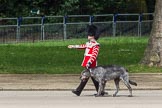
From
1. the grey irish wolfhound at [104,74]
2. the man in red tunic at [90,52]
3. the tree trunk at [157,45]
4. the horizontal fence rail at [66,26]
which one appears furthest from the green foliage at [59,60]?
the horizontal fence rail at [66,26]

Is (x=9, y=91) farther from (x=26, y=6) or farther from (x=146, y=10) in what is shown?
(x=146, y=10)

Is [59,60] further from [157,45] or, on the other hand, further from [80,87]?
[80,87]

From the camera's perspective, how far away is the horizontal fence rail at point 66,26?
3538 centimetres

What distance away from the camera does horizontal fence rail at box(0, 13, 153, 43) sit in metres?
35.4

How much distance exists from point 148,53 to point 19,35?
1640cm

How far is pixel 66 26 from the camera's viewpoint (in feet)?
123

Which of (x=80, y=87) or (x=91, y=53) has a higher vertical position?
(x=91, y=53)

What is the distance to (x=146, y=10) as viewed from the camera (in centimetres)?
4503

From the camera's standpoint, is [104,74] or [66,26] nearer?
[104,74]

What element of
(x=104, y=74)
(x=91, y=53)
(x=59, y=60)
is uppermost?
(x=91, y=53)

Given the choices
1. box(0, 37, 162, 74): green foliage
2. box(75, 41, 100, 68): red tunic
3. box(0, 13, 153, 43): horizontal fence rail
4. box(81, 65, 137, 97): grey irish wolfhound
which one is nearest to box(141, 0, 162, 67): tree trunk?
box(0, 37, 162, 74): green foliage

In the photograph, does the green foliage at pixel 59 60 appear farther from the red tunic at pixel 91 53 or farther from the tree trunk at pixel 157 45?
the red tunic at pixel 91 53

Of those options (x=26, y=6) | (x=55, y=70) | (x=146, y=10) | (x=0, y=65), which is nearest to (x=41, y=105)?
(x=55, y=70)

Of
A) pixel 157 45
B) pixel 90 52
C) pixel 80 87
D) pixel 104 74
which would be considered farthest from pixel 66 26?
pixel 104 74
